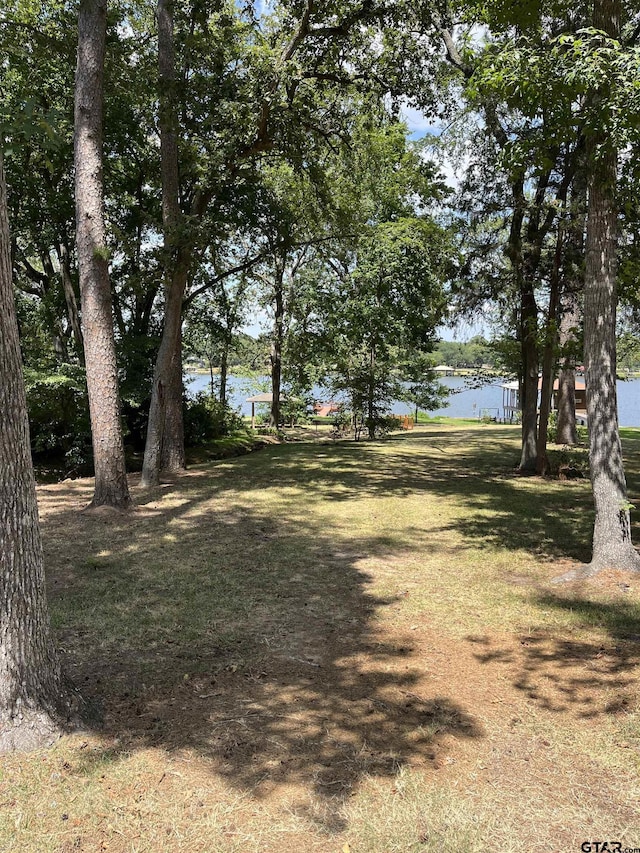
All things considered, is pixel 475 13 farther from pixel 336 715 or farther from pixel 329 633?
pixel 336 715

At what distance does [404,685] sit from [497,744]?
77 cm

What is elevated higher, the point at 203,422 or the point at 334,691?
the point at 203,422

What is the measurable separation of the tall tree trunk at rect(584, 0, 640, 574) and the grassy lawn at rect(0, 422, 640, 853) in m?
0.34

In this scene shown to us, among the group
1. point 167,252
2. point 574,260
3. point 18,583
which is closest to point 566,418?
point 574,260

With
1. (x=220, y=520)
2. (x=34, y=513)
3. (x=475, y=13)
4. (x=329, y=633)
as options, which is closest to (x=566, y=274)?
(x=475, y=13)

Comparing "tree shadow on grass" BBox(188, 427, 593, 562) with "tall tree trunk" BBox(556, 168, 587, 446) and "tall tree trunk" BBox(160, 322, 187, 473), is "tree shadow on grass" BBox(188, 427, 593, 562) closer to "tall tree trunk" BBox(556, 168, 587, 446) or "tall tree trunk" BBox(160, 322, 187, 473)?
"tall tree trunk" BBox(160, 322, 187, 473)

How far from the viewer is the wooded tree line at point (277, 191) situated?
5.00m

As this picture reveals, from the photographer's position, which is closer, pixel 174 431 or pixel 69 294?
pixel 174 431

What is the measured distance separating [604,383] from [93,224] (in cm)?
647

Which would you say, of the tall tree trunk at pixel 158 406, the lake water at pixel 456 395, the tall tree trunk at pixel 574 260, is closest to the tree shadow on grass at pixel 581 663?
the tall tree trunk at pixel 574 260

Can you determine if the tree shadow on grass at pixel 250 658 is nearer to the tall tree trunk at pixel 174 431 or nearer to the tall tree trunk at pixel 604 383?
the tall tree trunk at pixel 604 383

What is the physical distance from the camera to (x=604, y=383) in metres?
5.82

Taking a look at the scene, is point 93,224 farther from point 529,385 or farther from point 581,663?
point 529,385

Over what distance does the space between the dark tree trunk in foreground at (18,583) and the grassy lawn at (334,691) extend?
16 centimetres
